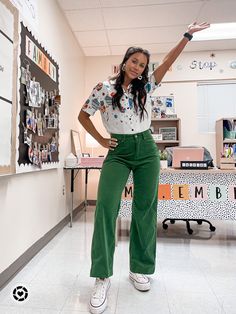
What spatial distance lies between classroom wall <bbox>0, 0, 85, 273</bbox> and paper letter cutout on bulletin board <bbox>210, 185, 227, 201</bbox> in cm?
160

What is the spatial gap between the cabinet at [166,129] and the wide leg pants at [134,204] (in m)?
2.60

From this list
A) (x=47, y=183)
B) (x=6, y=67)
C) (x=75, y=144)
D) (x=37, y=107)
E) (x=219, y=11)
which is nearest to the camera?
(x=6, y=67)

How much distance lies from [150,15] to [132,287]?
120 inches

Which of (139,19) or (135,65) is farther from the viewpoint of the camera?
(139,19)

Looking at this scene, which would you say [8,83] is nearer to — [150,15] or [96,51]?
[150,15]

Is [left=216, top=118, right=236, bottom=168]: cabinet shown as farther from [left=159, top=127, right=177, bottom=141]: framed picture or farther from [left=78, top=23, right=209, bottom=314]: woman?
[left=78, top=23, right=209, bottom=314]: woman

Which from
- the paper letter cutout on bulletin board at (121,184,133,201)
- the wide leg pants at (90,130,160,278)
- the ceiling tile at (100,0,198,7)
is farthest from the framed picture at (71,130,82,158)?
the wide leg pants at (90,130,160,278)

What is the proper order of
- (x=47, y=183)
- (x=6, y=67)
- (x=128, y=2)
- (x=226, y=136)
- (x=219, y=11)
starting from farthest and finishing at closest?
(x=226, y=136) < (x=219, y=11) < (x=128, y=2) < (x=47, y=183) < (x=6, y=67)

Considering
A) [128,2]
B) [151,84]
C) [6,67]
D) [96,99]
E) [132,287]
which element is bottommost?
[132,287]

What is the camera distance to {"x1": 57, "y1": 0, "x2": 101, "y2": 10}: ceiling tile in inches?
108

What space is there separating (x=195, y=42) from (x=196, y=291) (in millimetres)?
3590

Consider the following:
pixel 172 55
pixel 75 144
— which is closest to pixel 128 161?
pixel 172 55

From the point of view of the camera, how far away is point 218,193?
2.25 m

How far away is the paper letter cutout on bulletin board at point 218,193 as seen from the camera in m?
2.24
